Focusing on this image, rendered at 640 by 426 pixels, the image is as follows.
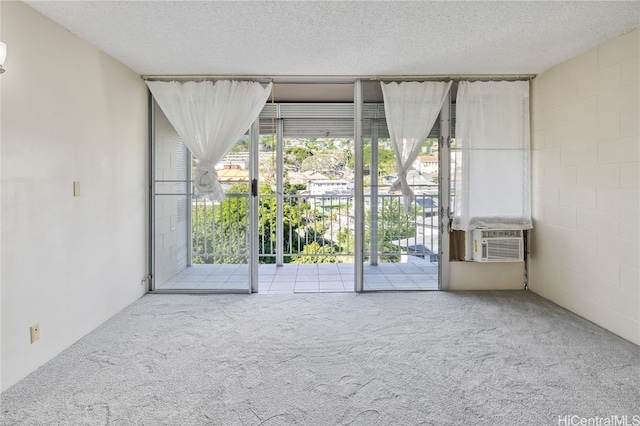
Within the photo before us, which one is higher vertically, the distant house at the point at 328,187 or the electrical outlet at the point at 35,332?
the distant house at the point at 328,187

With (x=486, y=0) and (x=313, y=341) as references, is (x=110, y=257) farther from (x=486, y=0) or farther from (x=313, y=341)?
(x=486, y=0)

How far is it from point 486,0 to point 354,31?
32.7 inches

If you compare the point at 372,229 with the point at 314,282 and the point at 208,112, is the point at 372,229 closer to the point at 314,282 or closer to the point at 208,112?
the point at 314,282

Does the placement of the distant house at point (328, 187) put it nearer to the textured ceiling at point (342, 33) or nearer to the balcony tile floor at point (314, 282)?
the balcony tile floor at point (314, 282)

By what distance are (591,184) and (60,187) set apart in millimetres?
3886

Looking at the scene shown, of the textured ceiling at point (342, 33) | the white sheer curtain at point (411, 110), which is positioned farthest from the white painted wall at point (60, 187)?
the white sheer curtain at point (411, 110)

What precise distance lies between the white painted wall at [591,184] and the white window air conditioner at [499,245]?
0.64 feet

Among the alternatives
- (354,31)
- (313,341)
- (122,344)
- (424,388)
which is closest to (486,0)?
(354,31)

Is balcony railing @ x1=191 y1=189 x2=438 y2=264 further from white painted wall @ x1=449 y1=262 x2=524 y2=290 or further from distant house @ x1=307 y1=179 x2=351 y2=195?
distant house @ x1=307 y1=179 x2=351 y2=195

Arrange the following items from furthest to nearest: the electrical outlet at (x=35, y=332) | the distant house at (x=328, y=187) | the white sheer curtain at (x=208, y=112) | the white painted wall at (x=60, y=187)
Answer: the distant house at (x=328, y=187) < the white sheer curtain at (x=208, y=112) < the electrical outlet at (x=35, y=332) < the white painted wall at (x=60, y=187)

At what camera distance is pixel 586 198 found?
2.87m

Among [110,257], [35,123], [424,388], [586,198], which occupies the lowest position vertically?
[424,388]

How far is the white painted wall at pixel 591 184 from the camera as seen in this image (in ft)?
8.18

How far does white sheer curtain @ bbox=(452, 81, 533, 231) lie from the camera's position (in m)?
3.46
